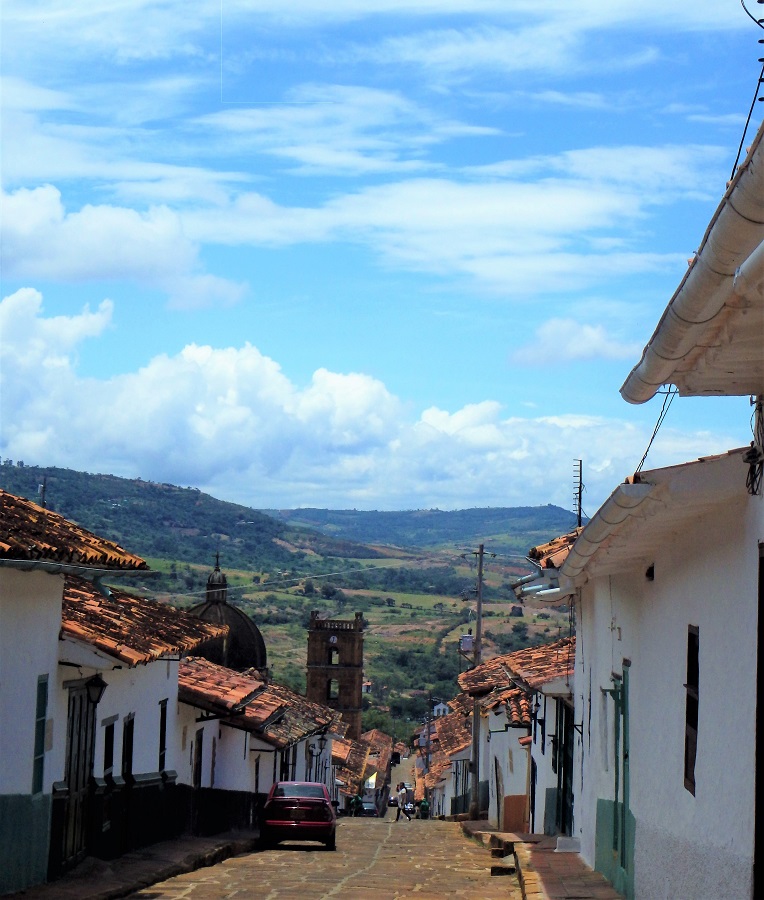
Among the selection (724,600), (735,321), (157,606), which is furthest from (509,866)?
(735,321)

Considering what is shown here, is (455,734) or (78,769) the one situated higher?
(78,769)

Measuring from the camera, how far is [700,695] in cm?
752

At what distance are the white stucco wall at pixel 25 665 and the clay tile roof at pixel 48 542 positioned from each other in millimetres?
401

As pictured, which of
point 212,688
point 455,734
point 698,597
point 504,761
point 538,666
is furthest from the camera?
point 455,734

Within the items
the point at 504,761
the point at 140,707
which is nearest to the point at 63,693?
the point at 140,707

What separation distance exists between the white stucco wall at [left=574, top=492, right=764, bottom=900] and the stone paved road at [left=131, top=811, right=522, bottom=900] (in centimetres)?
358

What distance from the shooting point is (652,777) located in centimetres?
948

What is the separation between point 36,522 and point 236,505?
148462 mm

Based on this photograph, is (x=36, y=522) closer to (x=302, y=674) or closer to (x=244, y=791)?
(x=244, y=791)

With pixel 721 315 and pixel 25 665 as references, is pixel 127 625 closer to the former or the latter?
pixel 25 665

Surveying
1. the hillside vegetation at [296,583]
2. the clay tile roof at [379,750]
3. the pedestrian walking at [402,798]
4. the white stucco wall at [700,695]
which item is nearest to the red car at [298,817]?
the white stucco wall at [700,695]

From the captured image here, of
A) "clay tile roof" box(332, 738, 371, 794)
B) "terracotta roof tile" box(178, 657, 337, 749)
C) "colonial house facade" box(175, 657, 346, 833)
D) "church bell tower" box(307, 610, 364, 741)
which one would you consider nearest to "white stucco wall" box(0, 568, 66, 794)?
"colonial house facade" box(175, 657, 346, 833)

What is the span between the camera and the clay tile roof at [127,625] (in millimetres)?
13094

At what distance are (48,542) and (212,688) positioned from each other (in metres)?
12.2
